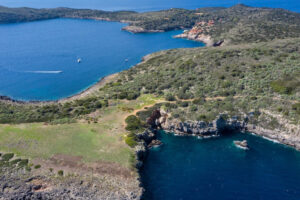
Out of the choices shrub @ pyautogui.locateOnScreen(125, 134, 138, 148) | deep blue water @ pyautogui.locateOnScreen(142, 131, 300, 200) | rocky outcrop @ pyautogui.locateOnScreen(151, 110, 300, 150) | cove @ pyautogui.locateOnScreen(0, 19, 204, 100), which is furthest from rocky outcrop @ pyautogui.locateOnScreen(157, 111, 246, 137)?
cove @ pyautogui.locateOnScreen(0, 19, 204, 100)

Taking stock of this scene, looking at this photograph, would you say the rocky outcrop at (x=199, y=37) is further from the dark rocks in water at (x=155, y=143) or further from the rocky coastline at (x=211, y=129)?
the dark rocks in water at (x=155, y=143)

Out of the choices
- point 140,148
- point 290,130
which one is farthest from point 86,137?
point 290,130

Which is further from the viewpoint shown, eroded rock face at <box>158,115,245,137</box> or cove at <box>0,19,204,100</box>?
cove at <box>0,19,204,100</box>

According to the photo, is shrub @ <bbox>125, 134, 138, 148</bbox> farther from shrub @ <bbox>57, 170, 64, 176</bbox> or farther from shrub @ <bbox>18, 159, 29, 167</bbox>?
shrub @ <bbox>18, 159, 29, 167</bbox>

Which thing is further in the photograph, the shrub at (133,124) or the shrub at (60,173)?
the shrub at (133,124)

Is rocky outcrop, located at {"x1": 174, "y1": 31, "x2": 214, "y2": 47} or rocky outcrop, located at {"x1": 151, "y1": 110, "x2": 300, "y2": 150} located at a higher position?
rocky outcrop, located at {"x1": 174, "y1": 31, "x2": 214, "y2": 47}

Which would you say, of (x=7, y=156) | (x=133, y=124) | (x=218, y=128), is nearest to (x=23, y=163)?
(x=7, y=156)

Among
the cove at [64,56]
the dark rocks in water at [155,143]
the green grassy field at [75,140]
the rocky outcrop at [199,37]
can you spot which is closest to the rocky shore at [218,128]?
the dark rocks in water at [155,143]
